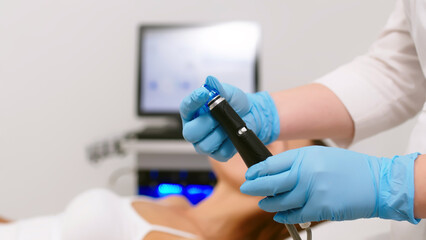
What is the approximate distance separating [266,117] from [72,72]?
5.21 feet

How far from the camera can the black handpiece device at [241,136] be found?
1.73ft

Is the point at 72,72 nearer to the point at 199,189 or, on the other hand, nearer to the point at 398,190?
the point at 199,189

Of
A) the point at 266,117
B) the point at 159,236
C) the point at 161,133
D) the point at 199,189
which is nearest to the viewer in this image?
the point at 266,117

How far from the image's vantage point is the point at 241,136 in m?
0.53

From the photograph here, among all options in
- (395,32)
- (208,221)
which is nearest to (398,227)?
(395,32)

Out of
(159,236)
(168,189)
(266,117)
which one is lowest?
(168,189)

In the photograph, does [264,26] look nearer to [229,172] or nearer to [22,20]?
[229,172]

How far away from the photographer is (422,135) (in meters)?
0.62

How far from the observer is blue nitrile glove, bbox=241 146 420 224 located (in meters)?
0.51

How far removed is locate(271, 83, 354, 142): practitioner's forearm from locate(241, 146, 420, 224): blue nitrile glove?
10.1 inches

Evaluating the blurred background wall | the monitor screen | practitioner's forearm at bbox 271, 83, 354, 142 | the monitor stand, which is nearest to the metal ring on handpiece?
practitioner's forearm at bbox 271, 83, 354, 142

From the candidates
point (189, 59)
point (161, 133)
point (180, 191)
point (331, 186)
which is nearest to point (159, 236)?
point (331, 186)

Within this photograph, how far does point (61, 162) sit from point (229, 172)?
1.38m

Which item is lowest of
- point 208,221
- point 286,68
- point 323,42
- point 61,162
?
point 61,162
